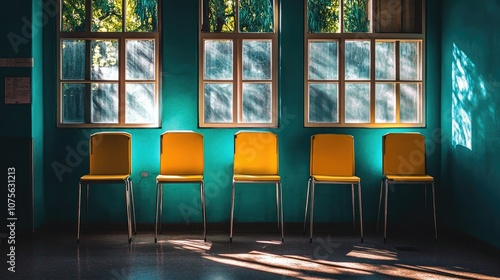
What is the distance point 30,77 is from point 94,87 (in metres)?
0.67

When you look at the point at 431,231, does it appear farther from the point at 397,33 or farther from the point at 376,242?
the point at 397,33

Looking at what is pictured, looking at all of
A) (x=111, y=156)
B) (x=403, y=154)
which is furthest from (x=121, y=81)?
(x=403, y=154)

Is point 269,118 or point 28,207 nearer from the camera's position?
point 28,207

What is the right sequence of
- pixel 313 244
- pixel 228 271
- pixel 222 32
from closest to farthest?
1. pixel 228 271
2. pixel 313 244
3. pixel 222 32

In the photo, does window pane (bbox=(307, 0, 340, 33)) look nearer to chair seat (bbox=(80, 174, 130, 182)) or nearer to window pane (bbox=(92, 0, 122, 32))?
window pane (bbox=(92, 0, 122, 32))

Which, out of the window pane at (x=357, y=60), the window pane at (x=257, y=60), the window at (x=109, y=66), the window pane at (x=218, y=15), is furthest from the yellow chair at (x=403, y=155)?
the window at (x=109, y=66)

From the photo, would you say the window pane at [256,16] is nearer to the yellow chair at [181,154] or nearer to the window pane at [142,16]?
the window pane at [142,16]

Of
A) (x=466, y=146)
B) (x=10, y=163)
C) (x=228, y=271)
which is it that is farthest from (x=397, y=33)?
(x=10, y=163)

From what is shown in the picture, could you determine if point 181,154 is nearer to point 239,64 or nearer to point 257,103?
point 257,103

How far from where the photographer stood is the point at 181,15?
5863mm

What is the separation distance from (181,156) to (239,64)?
1.22 m

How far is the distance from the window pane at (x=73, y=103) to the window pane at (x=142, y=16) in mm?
866

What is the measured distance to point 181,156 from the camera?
5.61 metres

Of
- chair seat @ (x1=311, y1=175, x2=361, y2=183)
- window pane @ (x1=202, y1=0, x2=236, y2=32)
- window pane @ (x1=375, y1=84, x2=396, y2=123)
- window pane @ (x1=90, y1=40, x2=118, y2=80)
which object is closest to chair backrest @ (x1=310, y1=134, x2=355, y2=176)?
chair seat @ (x1=311, y1=175, x2=361, y2=183)
